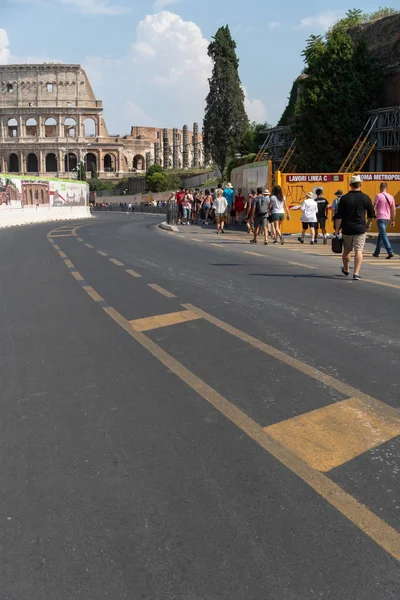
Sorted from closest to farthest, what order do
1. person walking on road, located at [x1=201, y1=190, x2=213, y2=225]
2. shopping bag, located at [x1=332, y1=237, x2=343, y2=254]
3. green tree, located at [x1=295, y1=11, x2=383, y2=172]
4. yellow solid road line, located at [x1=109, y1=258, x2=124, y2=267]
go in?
shopping bag, located at [x1=332, y1=237, x2=343, y2=254]
yellow solid road line, located at [x1=109, y1=258, x2=124, y2=267]
person walking on road, located at [x1=201, y1=190, x2=213, y2=225]
green tree, located at [x1=295, y1=11, x2=383, y2=172]

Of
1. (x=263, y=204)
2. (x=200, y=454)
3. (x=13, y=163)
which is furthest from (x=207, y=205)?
(x=13, y=163)

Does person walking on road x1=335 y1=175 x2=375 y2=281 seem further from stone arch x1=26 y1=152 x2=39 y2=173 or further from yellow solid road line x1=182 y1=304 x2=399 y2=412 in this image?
stone arch x1=26 y1=152 x2=39 y2=173

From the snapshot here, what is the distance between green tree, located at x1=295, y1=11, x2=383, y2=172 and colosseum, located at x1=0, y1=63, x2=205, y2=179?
90505 millimetres

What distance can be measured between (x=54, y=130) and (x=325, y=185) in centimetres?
12005

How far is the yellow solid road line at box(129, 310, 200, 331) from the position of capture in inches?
290

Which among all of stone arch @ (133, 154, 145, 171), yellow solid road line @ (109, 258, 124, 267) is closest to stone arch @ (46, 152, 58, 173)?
stone arch @ (133, 154, 145, 171)

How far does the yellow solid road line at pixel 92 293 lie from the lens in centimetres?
922

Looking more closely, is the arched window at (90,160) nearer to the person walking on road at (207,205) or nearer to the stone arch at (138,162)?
the stone arch at (138,162)

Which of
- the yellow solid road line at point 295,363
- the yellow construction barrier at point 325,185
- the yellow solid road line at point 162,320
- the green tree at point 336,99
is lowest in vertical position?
the yellow solid road line at point 295,363

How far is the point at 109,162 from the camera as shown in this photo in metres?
136

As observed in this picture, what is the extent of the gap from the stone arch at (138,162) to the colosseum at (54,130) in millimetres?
4034

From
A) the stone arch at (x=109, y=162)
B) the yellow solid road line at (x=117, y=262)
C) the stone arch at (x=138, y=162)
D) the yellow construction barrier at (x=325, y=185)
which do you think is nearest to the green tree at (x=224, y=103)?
the yellow construction barrier at (x=325, y=185)

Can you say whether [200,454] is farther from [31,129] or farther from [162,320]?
[31,129]

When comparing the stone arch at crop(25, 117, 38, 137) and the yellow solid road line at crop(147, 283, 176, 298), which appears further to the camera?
the stone arch at crop(25, 117, 38, 137)
